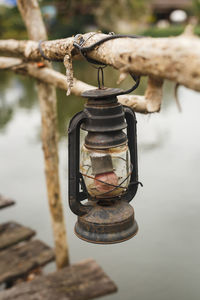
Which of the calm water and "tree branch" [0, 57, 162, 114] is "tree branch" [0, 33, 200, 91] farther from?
the calm water

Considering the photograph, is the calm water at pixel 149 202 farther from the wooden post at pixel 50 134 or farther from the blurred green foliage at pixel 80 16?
the blurred green foliage at pixel 80 16

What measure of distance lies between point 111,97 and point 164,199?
16.9 ft

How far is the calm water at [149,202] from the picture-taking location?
4.81 metres

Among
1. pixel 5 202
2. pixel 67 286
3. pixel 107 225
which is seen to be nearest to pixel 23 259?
pixel 67 286

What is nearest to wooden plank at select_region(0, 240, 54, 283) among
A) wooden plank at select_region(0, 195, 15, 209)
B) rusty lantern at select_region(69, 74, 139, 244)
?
wooden plank at select_region(0, 195, 15, 209)

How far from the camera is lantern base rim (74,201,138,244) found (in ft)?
4.93

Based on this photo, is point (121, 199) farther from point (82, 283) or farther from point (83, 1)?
point (83, 1)

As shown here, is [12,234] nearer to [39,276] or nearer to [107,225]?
[39,276]

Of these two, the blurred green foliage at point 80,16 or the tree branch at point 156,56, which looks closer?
the tree branch at point 156,56

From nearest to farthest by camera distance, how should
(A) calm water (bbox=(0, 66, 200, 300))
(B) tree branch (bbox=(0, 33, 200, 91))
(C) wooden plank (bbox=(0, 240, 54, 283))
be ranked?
(B) tree branch (bbox=(0, 33, 200, 91))
(C) wooden plank (bbox=(0, 240, 54, 283))
(A) calm water (bbox=(0, 66, 200, 300))

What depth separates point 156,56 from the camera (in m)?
1.19

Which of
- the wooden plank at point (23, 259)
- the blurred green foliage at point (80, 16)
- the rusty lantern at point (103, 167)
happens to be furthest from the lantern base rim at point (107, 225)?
the blurred green foliage at point (80, 16)

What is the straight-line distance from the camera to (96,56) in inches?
59.8

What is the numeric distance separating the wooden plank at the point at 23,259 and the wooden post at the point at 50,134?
0.22 metres
